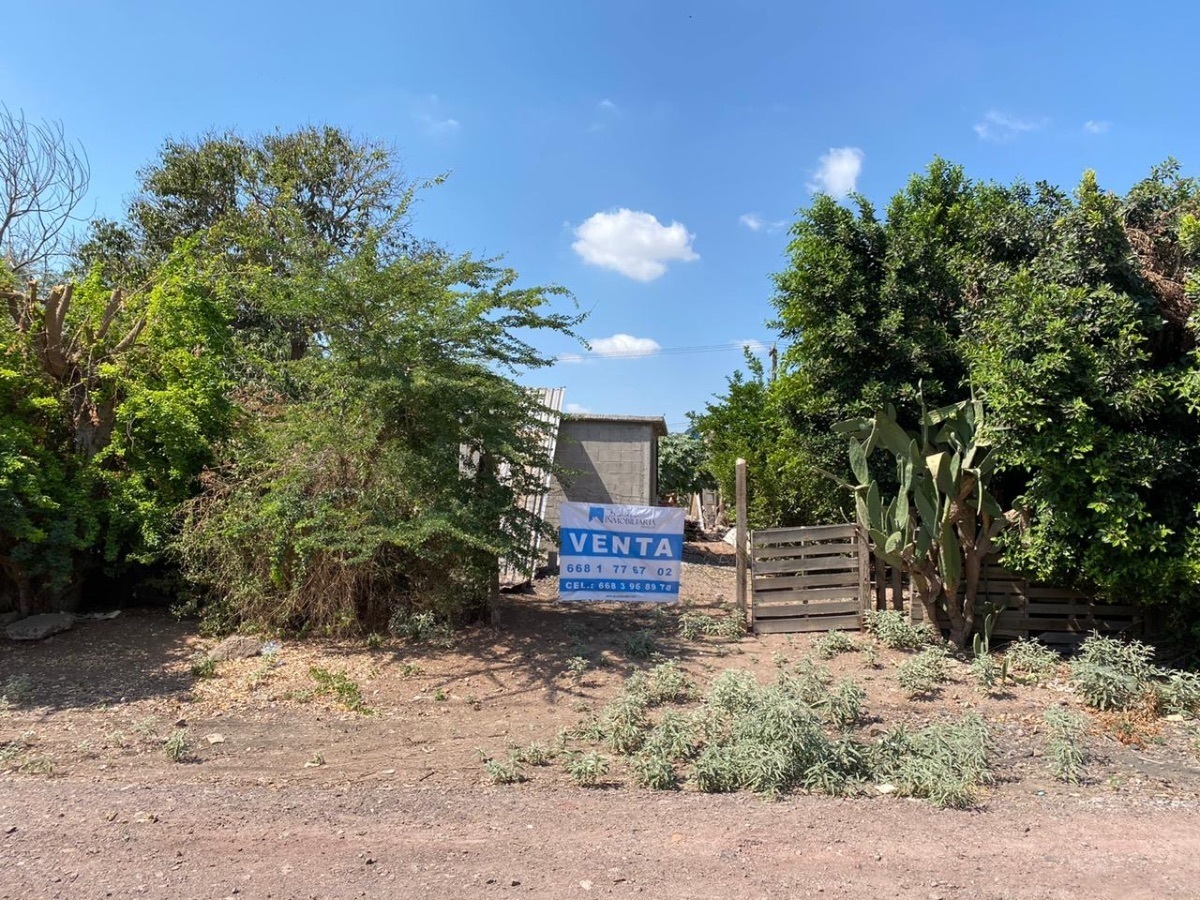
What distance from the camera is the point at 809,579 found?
8.45 meters

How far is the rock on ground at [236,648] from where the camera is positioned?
7.68 m

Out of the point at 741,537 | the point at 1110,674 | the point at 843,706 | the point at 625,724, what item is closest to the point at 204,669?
the point at 625,724

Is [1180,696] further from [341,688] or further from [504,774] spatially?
[341,688]

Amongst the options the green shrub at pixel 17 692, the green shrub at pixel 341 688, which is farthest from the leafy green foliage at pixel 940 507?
the green shrub at pixel 17 692

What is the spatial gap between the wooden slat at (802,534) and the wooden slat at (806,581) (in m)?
0.39

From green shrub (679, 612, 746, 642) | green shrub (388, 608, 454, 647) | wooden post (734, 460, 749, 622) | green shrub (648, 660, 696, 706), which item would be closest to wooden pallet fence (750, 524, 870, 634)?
wooden post (734, 460, 749, 622)

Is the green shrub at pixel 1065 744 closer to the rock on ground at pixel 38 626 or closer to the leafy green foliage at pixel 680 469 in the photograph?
the rock on ground at pixel 38 626

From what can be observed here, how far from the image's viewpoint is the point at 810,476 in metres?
10.1

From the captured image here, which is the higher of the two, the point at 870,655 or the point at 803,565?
the point at 803,565

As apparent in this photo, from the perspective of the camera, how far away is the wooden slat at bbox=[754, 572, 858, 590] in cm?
838

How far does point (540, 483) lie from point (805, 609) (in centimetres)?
330

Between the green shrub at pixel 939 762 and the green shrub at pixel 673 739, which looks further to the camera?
the green shrub at pixel 673 739

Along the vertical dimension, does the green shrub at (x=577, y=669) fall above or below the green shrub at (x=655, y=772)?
above

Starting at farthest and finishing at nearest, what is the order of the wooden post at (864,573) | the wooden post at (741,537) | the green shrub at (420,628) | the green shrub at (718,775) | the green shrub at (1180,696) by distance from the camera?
1. the wooden post at (741,537)
2. the wooden post at (864,573)
3. the green shrub at (420,628)
4. the green shrub at (1180,696)
5. the green shrub at (718,775)
